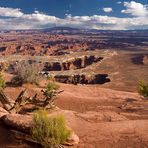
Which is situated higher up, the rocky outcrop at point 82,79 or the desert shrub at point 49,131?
the desert shrub at point 49,131

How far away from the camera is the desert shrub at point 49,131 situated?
1158cm

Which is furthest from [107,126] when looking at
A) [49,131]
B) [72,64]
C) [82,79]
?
[72,64]

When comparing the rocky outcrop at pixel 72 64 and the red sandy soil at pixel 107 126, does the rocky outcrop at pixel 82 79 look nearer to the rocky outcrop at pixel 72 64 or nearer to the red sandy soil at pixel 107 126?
the rocky outcrop at pixel 72 64

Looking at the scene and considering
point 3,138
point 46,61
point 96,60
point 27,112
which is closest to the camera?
point 3,138

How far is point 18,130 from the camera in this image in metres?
12.9

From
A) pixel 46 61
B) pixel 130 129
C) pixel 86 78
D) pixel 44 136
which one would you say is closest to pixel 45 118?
pixel 44 136

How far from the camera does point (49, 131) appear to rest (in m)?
11.6

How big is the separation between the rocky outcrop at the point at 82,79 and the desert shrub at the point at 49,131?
48675 mm

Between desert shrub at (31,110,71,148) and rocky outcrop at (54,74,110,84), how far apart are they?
4868 centimetres

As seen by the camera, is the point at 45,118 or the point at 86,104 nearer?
the point at 45,118

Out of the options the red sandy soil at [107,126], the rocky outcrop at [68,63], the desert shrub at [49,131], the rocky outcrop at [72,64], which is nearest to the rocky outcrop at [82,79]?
the rocky outcrop at [68,63]

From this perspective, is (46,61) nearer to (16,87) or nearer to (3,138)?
(16,87)

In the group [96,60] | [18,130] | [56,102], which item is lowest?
[96,60]

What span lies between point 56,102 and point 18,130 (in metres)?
10.0
